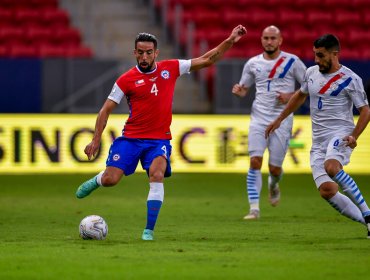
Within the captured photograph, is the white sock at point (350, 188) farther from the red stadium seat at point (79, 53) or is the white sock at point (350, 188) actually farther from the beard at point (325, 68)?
the red stadium seat at point (79, 53)

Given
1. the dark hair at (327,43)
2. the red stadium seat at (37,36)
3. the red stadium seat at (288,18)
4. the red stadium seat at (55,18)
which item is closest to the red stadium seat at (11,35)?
the red stadium seat at (37,36)

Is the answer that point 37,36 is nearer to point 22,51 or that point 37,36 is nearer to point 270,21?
point 22,51

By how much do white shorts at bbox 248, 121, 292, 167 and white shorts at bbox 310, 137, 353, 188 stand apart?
2.61 m

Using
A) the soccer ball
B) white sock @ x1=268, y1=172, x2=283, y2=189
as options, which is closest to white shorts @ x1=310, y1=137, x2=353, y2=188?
the soccer ball

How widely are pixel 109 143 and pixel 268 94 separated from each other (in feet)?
22.5

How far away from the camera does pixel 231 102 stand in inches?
805

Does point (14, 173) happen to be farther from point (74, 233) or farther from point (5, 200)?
point (74, 233)

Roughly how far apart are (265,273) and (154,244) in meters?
2.01

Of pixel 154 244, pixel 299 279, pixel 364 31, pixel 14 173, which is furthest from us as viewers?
pixel 364 31

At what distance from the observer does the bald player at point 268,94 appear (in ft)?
42.1

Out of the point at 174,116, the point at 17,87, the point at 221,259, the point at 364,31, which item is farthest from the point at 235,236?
the point at 364,31

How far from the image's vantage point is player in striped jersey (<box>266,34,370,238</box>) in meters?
9.86

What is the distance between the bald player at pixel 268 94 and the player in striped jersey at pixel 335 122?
259 centimetres

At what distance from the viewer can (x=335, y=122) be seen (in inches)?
398
